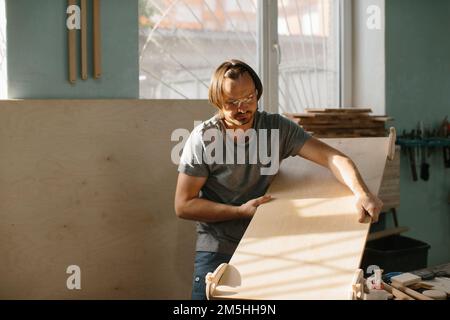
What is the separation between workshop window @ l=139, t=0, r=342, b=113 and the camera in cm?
297

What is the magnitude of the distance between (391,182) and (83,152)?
175 centimetres

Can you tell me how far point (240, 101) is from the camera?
84.3 inches

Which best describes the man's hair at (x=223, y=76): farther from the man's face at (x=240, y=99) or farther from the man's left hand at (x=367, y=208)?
the man's left hand at (x=367, y=208)

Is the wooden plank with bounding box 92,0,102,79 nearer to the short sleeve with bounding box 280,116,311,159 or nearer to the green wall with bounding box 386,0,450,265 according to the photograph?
the short sleeve with bounding box 280,116,311,159

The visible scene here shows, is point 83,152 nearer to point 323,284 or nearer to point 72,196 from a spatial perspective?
point 72,196

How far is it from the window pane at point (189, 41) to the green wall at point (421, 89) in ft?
2.99

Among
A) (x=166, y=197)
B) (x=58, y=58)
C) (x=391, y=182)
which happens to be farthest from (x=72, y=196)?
(x=391, y=182)

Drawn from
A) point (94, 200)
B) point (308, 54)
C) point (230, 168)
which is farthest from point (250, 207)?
point (308, 54)

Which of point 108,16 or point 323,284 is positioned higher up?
point 108,16

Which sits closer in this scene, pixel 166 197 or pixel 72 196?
pixel 72 196

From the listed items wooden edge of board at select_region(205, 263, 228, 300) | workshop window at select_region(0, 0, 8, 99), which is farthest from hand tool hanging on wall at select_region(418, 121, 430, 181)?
workshop window at select_region(0, 0, 8, 99)

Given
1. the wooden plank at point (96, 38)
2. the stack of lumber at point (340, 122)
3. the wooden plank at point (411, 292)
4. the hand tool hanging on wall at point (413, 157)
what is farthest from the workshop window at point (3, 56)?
the hand tool hanging on wall at point (413, 157)

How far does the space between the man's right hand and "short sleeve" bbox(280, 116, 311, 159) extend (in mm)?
247

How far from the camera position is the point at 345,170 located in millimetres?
2166
